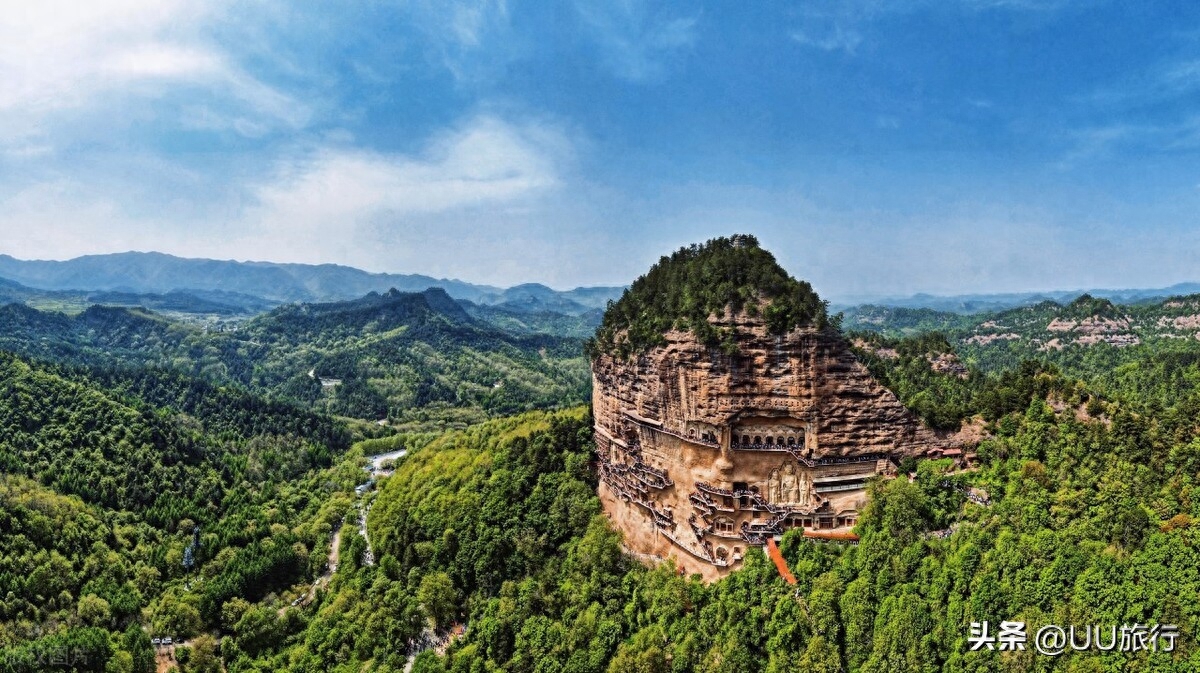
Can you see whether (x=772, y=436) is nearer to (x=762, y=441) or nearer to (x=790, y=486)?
(x=762, y=441)

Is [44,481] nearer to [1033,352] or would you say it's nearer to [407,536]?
[407,536]

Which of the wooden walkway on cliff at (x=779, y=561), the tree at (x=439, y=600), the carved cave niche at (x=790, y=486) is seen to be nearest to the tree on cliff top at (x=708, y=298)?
the carved cave niche at (x=790, y=486)

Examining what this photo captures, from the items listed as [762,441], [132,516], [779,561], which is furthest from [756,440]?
[132,516]

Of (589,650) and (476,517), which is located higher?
(476,517)

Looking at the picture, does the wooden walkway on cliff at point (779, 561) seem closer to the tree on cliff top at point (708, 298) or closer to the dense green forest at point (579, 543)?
the dense green forest at point (579, 543)

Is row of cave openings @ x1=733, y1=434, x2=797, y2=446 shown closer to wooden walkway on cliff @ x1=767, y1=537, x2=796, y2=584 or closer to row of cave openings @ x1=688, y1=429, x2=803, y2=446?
row of cave openings @ x1=688, y1=429, x2=803, y2=446

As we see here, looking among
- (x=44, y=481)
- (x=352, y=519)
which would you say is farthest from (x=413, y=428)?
(x=44, y=481)

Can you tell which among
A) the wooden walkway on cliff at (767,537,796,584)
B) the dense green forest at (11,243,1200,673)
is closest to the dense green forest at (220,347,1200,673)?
the dense green forest at (11,243,1200,673)
